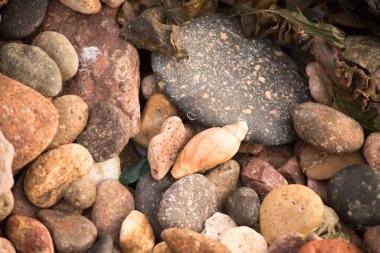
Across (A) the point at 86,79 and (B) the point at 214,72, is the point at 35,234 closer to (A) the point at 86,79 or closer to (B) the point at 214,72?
(A) the point at 86,79

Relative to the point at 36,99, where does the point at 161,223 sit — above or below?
below

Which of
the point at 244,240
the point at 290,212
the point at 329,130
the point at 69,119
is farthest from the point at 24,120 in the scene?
the point at 329,130

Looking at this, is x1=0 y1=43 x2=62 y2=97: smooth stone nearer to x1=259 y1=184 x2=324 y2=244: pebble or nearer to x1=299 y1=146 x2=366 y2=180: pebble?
x1=259 y1=184 x2=324 y2=244: pebble

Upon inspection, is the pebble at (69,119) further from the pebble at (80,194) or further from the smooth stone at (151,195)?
the smooth stone at (151,195)

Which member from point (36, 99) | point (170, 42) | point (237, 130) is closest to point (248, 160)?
point (237, 130)

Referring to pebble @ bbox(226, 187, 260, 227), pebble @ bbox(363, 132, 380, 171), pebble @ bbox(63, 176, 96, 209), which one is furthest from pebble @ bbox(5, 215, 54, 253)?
pebble @ bbox(363, 132, 380, 171)

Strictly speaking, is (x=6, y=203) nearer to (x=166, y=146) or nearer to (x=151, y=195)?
(x=151, y=195)
